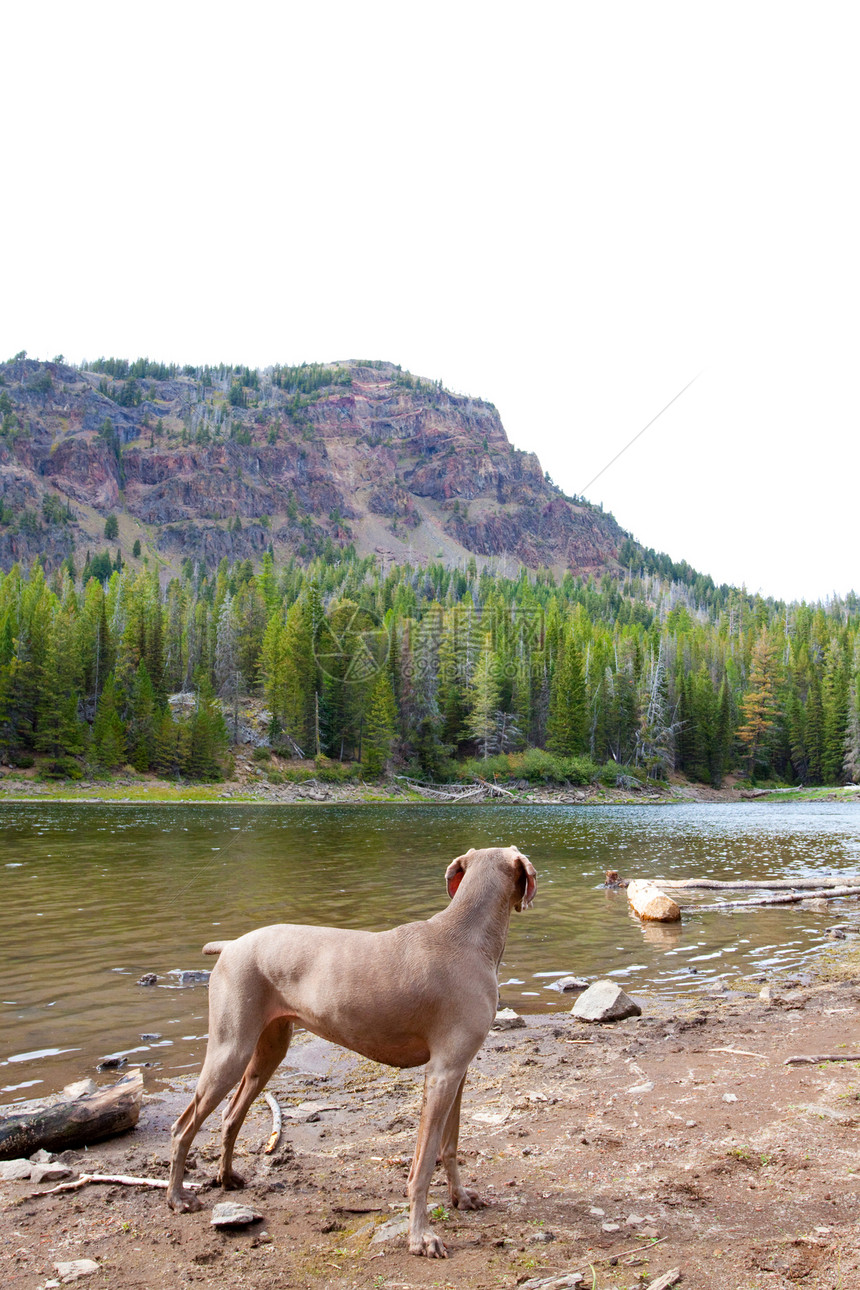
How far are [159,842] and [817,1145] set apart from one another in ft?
92.9

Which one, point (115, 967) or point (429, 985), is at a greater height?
point (429, 985)

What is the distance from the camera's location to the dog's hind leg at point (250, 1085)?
5.08m

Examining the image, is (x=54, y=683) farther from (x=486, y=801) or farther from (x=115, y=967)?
(x=115, y=967)

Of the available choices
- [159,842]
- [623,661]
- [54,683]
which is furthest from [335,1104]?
[623,661]

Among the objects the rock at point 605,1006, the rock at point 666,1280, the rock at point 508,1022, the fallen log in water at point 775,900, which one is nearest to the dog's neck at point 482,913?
the rock at point 666,1280

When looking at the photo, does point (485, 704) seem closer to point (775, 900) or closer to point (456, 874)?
point (775, 900)

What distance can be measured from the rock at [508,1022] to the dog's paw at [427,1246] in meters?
5.26

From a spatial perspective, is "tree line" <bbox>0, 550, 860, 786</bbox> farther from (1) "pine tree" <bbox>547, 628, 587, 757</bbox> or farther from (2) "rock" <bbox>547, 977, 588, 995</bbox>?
(2) "rock" <bbox>547, 977, 588, 995</bbox>

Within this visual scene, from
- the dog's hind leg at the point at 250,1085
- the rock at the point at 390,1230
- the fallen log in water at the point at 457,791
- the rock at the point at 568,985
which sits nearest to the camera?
the rock at the point at 390,1230

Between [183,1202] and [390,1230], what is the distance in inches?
53.1

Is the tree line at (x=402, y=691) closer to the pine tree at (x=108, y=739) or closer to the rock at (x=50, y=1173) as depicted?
the pine tree at (x=108, y=739)

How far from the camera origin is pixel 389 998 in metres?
4.56

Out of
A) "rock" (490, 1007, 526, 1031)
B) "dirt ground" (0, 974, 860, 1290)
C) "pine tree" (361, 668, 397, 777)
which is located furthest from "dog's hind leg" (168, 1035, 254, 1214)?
"pine tree" (361, 668, 397, 777)

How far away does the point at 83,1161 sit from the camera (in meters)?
5.65
